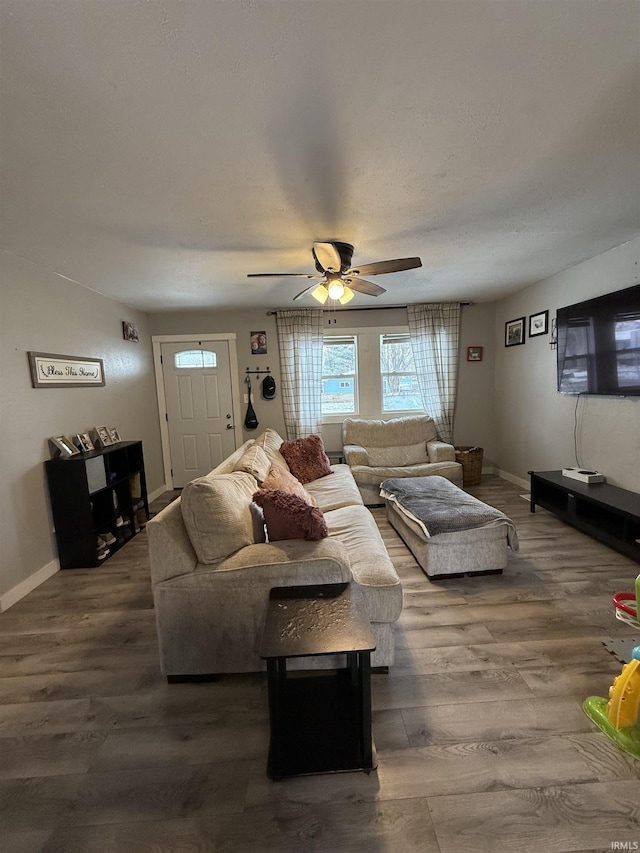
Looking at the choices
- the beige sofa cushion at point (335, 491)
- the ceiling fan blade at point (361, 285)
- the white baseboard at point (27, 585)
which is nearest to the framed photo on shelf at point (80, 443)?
the white baseboard at point (27, 585)

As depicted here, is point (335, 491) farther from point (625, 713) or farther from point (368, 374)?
point (368, 374)

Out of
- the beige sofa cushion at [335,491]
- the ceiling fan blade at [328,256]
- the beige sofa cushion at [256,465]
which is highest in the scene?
the ceiling fan blade at [328,256]

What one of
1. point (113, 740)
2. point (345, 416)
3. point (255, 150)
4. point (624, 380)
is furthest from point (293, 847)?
point (345, 416)

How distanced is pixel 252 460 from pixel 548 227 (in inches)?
105

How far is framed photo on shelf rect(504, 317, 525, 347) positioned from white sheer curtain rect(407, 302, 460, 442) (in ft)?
1.94

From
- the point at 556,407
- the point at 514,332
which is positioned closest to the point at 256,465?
the point at 556,407

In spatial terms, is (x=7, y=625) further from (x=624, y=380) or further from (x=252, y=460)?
(x=624, y=380)

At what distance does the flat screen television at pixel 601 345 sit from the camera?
276 centimetres

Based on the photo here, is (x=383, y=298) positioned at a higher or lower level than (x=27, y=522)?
higher

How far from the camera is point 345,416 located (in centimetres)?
507

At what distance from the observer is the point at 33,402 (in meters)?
2.71

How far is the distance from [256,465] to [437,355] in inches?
128

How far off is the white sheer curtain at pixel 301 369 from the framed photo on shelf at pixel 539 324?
2.51 metres

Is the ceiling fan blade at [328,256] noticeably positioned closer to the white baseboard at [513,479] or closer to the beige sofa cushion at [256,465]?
the beige sofa cushion at [256,465]
